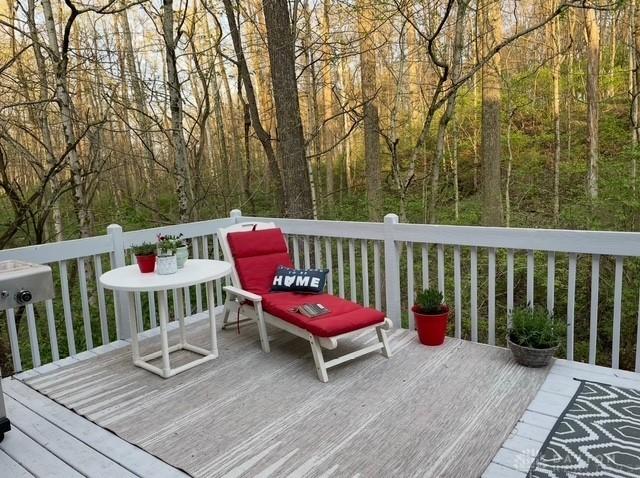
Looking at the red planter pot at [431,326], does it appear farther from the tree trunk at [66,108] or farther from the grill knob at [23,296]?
the tree trunk at [66,108]

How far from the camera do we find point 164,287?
2.95 m

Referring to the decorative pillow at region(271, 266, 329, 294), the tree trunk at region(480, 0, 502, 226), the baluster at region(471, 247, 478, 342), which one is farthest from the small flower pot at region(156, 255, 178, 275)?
the tree trunk at region(480, 0, 502, 226)

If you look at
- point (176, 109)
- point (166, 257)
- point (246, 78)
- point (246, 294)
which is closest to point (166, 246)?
point (166, 257)

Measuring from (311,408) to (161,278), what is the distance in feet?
4.46

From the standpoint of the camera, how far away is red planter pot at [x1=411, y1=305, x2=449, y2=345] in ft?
11.4

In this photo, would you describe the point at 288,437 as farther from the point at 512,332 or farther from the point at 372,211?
the point at 372,211

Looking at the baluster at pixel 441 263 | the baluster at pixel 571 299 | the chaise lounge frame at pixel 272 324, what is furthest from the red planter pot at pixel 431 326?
the baluster at pixel 571 299

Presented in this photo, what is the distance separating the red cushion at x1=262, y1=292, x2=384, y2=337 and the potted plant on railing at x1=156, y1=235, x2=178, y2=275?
0.75 m

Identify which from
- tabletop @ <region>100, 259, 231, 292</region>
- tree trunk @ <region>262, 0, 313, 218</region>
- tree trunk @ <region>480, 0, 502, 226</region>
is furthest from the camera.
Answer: tree trunk @ <region>480, 0, 502, 226</region>

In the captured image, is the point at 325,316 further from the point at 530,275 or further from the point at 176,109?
the point at 176,109

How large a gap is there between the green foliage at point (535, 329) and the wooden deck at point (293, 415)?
18cm

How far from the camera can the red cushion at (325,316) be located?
302 cm

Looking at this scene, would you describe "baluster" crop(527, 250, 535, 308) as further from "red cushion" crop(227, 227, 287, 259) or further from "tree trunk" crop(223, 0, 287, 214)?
"tree trunk" crop(223, 0, 287, 214)

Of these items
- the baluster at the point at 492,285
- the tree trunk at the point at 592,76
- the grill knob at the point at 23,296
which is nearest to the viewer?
the grill knob at the point at 23,296
